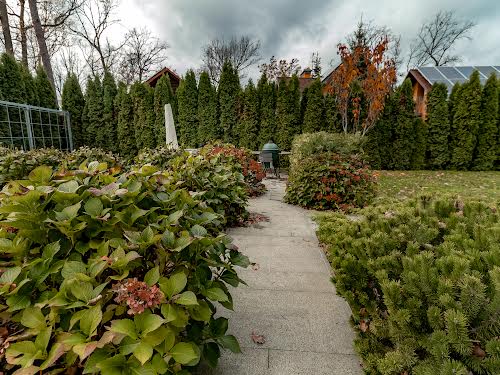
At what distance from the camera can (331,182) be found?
455 cm

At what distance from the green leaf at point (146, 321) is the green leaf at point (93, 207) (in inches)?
16.4

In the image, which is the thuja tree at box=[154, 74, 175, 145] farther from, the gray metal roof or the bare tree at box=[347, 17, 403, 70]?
the gray metal roof

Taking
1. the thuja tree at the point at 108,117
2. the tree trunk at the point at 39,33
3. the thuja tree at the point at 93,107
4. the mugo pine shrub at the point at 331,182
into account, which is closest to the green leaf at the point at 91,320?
the mugo pine shrub at the point at 331,182

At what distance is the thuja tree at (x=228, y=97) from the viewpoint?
971 cm

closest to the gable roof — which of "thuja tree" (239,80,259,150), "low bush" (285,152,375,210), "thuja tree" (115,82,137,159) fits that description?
"thuja tree" (115,82,137,159)

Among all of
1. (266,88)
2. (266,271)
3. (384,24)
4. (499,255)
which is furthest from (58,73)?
(499,255)

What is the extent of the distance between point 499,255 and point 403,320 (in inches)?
15.7

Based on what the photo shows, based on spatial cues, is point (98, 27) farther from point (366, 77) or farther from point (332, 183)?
point (332, 183)

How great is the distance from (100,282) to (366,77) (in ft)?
28.4

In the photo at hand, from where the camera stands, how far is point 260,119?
32.0 feet

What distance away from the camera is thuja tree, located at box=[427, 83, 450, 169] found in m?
9.21

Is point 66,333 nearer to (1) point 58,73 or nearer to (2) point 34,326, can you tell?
(2) point 34,326

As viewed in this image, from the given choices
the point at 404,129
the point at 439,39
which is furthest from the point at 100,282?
the point at 439,39

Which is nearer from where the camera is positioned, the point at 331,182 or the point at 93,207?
the point at 93,207
